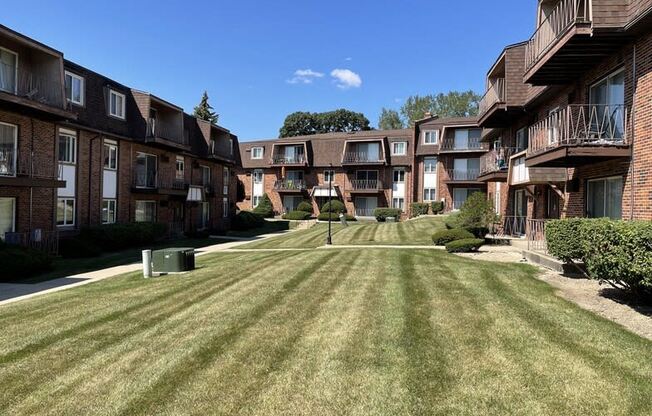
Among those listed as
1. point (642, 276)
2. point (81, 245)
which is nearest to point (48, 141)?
point (81, 245)

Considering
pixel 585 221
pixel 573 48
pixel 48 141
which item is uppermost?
pixel 573 48

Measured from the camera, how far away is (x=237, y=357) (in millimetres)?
5949

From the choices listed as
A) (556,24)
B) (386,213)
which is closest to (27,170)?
(556,24)

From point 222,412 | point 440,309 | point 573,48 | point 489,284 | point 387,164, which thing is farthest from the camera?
point 387,164

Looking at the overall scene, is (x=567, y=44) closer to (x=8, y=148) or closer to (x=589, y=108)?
(x=589, y=108)

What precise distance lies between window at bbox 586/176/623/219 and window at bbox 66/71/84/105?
21.4 metres

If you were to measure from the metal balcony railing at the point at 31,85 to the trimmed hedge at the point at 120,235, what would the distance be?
5.90 m

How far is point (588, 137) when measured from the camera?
1209cm

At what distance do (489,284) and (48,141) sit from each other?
18.6 meters

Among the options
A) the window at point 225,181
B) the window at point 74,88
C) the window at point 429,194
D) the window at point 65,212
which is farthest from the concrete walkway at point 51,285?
the window at point 429,194

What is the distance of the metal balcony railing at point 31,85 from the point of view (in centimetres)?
1709

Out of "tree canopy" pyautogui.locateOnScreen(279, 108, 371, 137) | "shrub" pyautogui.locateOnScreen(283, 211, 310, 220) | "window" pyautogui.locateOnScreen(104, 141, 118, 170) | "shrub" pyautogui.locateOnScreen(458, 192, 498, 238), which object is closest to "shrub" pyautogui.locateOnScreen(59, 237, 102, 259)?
"window" pyautogui.locateOnScreen(104, 141, 118, 170)

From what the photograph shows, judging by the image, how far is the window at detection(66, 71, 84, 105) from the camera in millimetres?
20438

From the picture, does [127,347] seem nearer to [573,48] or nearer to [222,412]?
[222,412]
